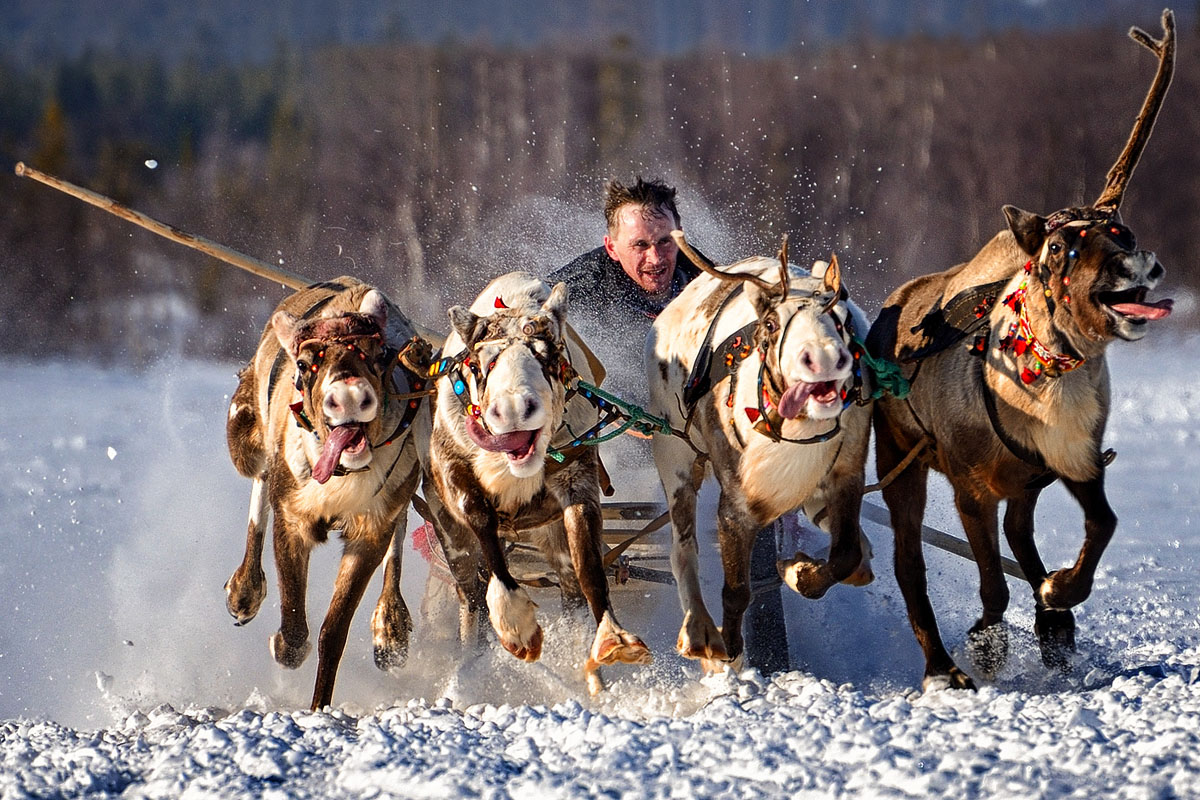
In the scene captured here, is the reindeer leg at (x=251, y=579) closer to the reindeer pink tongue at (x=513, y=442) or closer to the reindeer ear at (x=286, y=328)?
the reindeer ear at (x=286, y=328)

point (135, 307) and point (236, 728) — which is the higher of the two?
point (135, 307)

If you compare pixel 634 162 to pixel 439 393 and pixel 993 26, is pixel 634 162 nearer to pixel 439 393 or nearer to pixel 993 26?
pixel 993 26

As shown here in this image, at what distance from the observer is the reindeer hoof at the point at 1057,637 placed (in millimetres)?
5277

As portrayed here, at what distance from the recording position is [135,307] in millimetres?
22250

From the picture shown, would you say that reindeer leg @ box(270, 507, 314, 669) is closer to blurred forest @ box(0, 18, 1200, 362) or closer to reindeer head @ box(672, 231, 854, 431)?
reindeer head @ box(672, 231, 854, 431)

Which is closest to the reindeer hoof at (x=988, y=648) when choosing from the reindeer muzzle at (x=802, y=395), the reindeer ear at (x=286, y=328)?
the reindeer muzzle at (x=802, y=395)

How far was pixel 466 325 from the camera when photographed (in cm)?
488

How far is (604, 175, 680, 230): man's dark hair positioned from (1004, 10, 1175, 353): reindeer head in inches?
89.1

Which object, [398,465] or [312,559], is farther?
[312,559]

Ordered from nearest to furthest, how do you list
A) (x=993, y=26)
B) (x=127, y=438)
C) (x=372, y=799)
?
(x=372, y=799), (x=127, y=438), (x=993, y=26)

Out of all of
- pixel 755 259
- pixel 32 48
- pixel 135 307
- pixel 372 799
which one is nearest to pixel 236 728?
pixel 372 799

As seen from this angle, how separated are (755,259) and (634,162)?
48.2 feet

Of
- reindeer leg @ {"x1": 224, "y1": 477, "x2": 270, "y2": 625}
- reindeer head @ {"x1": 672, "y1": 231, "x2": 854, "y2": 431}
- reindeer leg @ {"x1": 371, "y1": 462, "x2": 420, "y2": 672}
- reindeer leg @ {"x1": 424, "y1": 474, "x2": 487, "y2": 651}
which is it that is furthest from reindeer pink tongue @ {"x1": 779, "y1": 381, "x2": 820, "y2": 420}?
reindeer leg @ {"x1": 224, "y1": 477, "x2": 270, "y2": 625}

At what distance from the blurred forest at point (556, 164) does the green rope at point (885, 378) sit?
42.5ft
